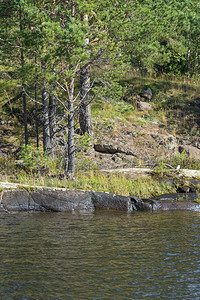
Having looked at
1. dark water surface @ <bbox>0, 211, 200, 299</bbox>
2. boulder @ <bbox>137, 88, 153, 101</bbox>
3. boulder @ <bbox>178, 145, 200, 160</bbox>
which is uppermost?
boulder @ <bbox>137, 88, 153, 101</bbox>

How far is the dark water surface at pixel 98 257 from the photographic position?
6906mm

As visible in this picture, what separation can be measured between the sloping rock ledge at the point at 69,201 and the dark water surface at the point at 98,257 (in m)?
0.83

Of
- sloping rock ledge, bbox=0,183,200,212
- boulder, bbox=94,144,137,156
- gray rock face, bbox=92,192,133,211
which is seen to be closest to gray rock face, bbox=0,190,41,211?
sloping rock ledge, bbox=0,183,200,212

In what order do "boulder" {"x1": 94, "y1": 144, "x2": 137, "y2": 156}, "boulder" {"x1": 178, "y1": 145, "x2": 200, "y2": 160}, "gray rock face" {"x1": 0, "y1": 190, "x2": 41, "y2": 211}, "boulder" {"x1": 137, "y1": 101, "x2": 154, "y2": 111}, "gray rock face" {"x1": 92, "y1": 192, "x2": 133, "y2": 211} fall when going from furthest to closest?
"boulder" {"x1": 137, "y1": 101, "x2": 154, "y2": 111}
"boulder" {"x1": 94, "y1": 144, "x2": 137, "y2": 156}
"boulder" {"x1": 178, "y1": 145, "x2": 200, "y2": 160}
"gray rock face" {"x1": 92, "y1": 192, "x2": 133, "y2": 211}
"gray rock face" {"x1": 0, "y1": 190, "x2": 41, "y2": 211}

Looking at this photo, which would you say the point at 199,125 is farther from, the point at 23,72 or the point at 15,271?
the point at 15,271

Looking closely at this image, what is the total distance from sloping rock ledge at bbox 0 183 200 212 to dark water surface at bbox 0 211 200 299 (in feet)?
2.73

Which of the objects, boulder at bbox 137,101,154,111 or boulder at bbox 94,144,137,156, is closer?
boulder at bbox 94,144,137,156

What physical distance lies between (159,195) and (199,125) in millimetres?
10582

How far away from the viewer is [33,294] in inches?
264

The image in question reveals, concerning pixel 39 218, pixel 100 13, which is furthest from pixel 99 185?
pixel 100 13

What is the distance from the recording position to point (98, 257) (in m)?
8.71

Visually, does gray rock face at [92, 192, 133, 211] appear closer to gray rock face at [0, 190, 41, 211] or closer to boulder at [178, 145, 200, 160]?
gray rock face at [0, 190, 41, 211]

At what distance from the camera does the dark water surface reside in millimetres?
6906

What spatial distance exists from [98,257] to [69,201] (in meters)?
5.58
